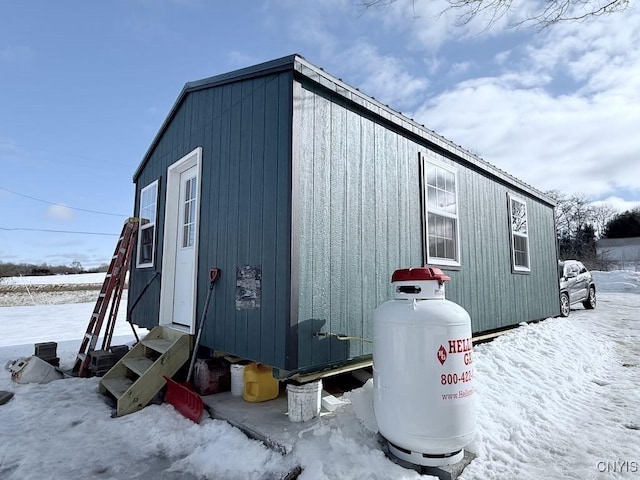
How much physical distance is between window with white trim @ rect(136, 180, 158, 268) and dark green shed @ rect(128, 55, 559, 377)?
62mm

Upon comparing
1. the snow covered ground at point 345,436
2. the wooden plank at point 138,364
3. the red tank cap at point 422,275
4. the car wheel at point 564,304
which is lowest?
the snow covered ground at point 345,436

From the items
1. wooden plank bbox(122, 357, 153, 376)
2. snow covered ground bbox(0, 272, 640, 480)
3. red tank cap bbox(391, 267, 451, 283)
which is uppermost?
red tank cap bbox(391, 267, 451, 283)

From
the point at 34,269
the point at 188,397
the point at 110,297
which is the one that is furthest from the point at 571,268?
the point at 34,269

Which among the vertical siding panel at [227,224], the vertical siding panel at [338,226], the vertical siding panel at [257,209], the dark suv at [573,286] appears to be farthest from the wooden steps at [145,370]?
the dark suv at [573,286]

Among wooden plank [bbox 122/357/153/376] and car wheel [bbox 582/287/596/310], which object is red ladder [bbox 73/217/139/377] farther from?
car wheel [bbox 582/287/596/310]

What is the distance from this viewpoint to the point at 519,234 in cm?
705

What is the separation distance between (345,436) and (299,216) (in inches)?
70.7

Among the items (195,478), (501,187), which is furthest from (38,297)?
(501,187)

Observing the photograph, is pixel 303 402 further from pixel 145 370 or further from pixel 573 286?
pixel 573 286

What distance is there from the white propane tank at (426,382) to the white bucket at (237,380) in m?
1.62

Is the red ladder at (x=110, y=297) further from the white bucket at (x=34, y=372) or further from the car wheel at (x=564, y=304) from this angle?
the car wheel at (x=564, y=304)

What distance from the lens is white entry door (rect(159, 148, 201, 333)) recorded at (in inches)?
186

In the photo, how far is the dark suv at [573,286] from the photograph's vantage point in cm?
920

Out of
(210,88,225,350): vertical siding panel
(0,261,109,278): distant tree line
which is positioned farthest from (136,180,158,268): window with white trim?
(0,261,109,278): distant tree line
